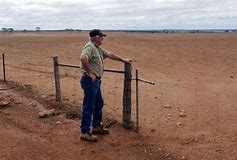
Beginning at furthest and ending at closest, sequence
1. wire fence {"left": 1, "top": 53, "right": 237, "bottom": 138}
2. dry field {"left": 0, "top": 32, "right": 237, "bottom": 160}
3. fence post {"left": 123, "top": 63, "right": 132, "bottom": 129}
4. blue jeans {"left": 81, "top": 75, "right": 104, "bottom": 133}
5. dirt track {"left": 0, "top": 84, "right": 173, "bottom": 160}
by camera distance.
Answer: wire fence {"left": 1, "top": 53, "right": 237, "bottom": 138}, fence post {"left": 123, "top": 63, "right": 132, "bottom": 129}, blue jeans {"left": 81, "top": 75, "right": 104, "bottom": 133}, dry field {"left": 0, "top": 32, "right": 237, "bottom": 160}, dirt track {"left": 0, "top": 84, "right": 173, "bottom": 160}

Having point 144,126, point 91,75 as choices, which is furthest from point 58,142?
point 144,126

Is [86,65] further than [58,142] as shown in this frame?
No

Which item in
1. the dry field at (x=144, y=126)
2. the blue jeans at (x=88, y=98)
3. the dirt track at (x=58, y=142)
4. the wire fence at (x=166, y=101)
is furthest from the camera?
the wire fence at (x=166, y=101)

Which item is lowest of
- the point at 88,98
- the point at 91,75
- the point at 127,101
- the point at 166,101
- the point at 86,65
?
the point at 166,101

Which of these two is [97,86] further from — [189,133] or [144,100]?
[144,100]

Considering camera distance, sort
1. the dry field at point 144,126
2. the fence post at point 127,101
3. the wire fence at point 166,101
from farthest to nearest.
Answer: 1. the wire fence at point 166,101
2. the fence post at point 127,101
3. the dry field at point 144,126

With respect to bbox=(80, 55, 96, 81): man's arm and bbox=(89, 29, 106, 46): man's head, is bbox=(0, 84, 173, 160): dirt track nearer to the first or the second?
bbox=(80, 55, 96, 81): man's arm

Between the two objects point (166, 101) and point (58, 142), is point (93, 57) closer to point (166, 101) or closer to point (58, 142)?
point (58, 142)

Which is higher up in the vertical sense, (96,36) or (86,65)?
(96,36)

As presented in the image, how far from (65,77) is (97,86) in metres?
8.37

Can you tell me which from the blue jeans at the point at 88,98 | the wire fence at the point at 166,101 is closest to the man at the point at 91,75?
the blue jeans at the point at 88,98

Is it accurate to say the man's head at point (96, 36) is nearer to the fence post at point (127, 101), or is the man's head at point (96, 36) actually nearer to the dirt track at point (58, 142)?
the fence post at point (127, 101)

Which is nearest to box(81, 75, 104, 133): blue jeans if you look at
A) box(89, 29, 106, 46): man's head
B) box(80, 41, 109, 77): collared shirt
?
box(80, 41, 109, 77): collared shirt

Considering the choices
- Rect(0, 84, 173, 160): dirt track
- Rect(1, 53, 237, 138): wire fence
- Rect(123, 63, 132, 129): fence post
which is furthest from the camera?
Rect(1, 53, 237, 138): wire fence
